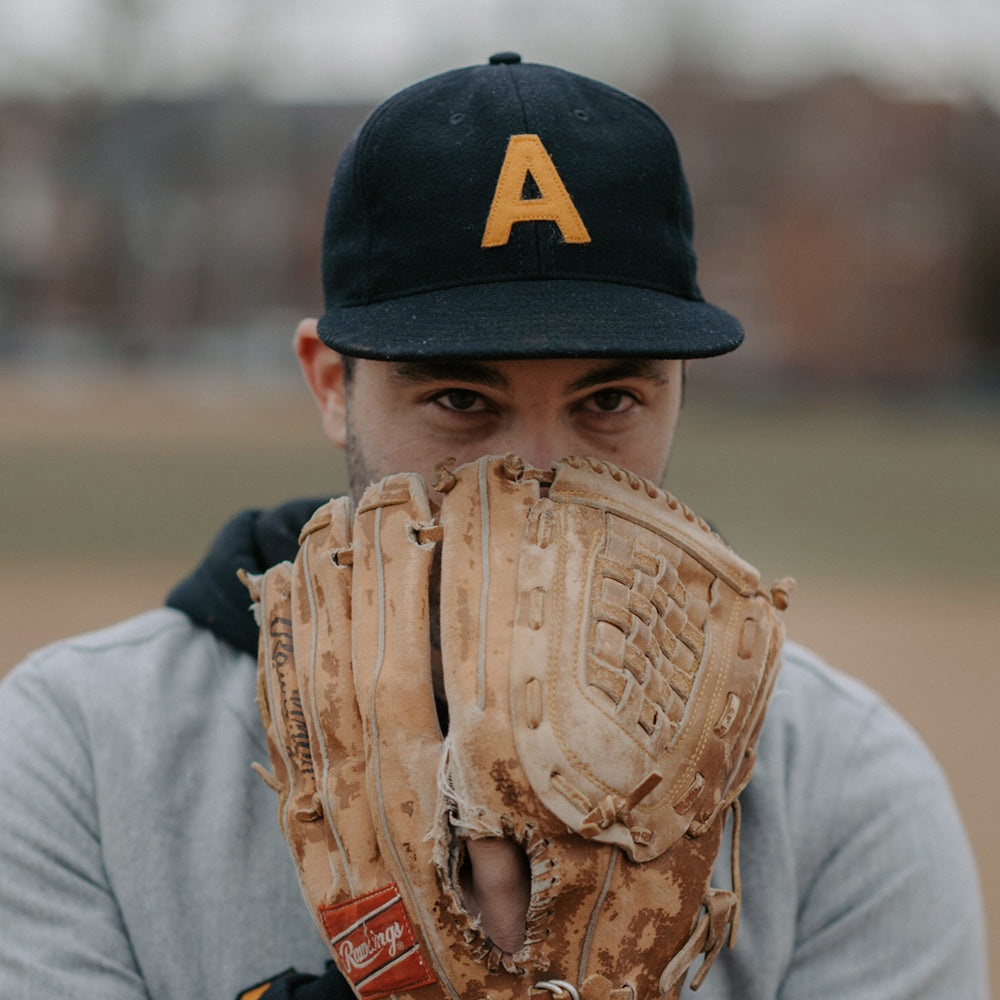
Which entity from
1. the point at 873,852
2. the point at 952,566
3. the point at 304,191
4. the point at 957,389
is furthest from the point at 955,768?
the point at 304,191

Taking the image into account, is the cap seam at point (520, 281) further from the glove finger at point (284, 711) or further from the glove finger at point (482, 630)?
the glove finger at point (284, 711)

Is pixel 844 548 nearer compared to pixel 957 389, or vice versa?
pixel 844 548

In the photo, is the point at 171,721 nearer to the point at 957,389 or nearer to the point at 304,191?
the point at 957,389

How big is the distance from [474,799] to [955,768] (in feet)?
16.9

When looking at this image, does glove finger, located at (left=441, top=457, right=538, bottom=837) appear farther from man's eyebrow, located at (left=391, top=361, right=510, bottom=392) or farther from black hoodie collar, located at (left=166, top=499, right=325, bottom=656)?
black hoodie collar, located at (left=166, top=499, right=325, bottom=656)

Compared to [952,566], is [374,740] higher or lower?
higher

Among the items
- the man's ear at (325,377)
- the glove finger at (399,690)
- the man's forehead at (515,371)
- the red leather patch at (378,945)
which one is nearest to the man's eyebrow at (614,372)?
the man's forehead at (515,371)

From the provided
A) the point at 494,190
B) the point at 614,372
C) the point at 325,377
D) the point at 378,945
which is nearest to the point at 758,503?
the point at 325,377

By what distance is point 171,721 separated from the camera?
186 cm

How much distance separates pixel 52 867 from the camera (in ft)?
5.38

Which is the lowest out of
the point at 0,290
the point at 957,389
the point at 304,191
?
the point at 957,389

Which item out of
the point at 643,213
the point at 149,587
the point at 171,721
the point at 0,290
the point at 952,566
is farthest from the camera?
the point at 0,290

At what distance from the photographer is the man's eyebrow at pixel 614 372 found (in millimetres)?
1657

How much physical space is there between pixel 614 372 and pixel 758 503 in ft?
46.5
